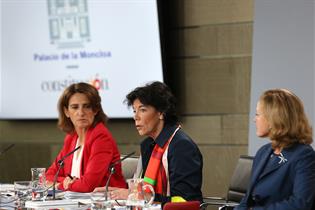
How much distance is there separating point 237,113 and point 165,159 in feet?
5.78

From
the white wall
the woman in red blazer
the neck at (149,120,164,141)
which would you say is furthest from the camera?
the white wall

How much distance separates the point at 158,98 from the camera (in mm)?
3795

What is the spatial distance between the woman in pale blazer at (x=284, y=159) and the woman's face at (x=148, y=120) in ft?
2.12

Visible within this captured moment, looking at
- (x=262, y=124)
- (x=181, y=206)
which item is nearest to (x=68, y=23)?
(x=262, y=124)

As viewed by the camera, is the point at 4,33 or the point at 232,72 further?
the point at 4,33

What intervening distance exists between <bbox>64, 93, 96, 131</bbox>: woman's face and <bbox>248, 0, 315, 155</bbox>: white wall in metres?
1.27

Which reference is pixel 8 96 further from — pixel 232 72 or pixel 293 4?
pixel 293 4

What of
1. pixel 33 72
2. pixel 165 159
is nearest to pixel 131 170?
pixel 165 159

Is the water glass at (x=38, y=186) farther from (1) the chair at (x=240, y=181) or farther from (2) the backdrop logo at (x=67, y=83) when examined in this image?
(2) the backdrop logo at (x=67, y=83)

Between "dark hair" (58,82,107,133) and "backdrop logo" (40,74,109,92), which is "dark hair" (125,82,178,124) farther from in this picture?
"backdrop logo" (40,74,109,92)

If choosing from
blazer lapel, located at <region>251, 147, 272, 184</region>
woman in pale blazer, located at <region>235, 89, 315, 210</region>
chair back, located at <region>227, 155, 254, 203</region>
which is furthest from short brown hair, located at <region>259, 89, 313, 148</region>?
chair back, located at <region>227, 155, 254, 203</region>

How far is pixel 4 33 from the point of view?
6.34 m

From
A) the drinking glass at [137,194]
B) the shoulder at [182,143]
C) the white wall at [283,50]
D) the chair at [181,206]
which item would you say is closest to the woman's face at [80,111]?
the shoulder at [182,143]

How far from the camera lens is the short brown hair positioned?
328 centimetres
